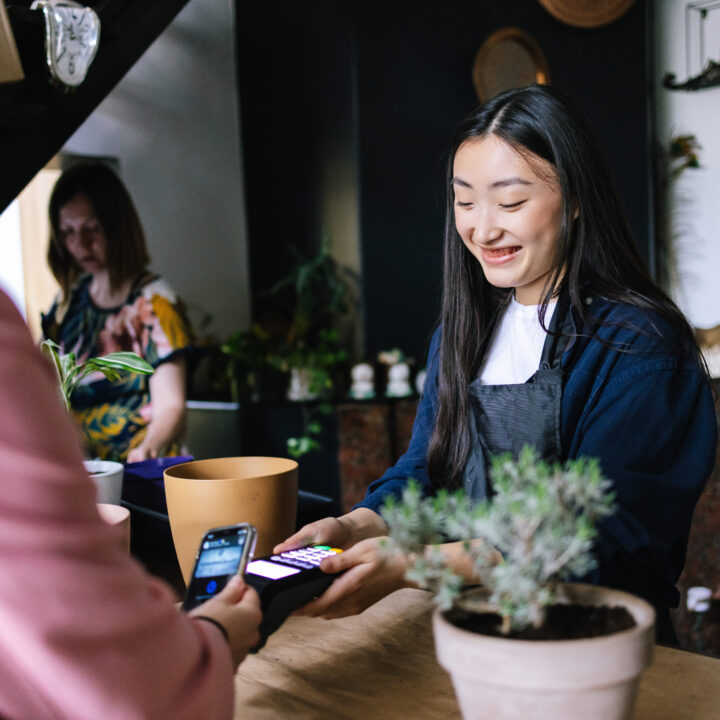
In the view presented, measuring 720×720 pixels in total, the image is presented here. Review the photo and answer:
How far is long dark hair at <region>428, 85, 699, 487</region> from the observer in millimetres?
1206

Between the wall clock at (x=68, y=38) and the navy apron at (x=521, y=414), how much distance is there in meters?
1.22

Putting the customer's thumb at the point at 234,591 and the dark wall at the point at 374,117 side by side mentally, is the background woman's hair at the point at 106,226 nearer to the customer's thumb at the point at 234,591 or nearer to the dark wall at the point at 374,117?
the dark wall at the point at 374,117

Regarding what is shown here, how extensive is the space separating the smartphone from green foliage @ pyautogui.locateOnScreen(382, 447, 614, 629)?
0.25 meters

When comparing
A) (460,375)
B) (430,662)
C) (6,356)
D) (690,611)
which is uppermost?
(6,356)

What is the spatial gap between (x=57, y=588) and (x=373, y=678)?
44cm

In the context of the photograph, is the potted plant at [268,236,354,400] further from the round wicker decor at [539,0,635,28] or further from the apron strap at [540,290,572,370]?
the apron strap at [540,290,572,370]

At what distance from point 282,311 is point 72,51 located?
99.1 inches

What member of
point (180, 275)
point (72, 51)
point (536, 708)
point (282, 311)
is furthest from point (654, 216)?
point (536, 708)

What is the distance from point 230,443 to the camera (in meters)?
3.67

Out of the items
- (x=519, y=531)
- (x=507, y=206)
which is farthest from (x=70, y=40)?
(x=519, y=531)

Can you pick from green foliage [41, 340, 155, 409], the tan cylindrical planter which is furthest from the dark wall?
the tan cylindrical planter

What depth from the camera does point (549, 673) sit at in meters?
0.55

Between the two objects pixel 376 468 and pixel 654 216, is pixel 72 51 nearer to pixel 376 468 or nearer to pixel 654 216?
pixel 376 468

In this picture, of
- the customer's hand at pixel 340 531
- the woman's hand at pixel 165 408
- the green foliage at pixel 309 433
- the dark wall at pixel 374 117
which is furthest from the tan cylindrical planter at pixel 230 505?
the dark wall at pixel 374 117
